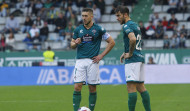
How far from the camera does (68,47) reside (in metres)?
23.3

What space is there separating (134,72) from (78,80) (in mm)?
1293

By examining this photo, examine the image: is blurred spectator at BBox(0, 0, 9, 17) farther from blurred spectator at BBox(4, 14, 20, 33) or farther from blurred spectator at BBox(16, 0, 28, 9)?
blurred spectator at BBox(4, 14, 20, 33)

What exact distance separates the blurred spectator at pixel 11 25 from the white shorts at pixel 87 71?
1748cm

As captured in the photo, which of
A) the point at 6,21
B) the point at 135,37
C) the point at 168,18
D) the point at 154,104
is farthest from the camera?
the point at 6,21

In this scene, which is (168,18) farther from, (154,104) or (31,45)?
(154,104)

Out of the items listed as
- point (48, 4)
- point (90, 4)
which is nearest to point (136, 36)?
point (90, 4)

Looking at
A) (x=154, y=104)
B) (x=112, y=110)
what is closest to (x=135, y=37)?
(x=112, y=110)

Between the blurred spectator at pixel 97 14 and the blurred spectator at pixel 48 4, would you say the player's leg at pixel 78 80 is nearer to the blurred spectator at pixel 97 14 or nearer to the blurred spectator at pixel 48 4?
the blurred spectator at pixel 97 14

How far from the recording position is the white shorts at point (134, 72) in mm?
8227

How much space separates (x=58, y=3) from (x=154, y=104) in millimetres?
17276

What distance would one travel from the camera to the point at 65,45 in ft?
77.0

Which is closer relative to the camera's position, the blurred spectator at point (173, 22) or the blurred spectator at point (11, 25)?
the blurred spectator at point (173, 22)

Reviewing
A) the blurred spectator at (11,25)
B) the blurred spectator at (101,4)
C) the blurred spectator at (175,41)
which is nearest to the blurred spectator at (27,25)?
the blurred spectator at (11,25)

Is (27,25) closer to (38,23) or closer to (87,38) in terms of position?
(38,23)
